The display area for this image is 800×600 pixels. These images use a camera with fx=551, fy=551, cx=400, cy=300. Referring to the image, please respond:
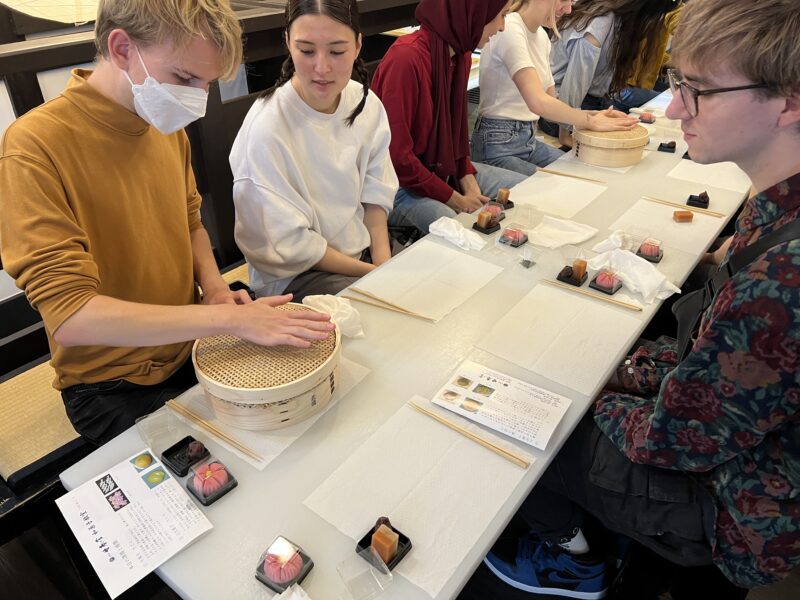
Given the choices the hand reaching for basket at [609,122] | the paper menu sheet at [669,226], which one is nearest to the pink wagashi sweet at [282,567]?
the paper menu sheet at [669,226]

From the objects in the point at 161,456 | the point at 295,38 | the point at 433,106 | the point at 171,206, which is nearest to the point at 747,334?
the point at 161,456

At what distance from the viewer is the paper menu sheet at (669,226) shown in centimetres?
170

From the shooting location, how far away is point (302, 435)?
3.36 ft

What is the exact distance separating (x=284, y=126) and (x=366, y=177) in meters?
0.38

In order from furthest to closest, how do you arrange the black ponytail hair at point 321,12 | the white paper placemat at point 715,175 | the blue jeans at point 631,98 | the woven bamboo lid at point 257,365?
the blue jeans at point 631,98
the white paper placemat at point 715,175
the black ponytail hair at point 321,12
the woven bamboo lid at point 257,365

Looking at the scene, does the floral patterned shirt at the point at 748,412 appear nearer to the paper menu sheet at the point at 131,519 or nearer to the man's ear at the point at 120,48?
the paper menu sheet at the point at 131,519

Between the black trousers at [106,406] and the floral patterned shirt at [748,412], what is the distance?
1.11 m

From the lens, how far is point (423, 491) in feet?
3.04

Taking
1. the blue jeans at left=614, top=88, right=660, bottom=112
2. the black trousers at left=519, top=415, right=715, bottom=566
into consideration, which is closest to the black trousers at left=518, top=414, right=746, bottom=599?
the black trousers at left=519, top=415, right=715, bottom=566

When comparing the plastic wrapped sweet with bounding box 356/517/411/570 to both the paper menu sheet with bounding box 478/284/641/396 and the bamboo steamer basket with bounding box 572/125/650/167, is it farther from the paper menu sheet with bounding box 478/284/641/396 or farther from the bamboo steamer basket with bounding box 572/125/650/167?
the bamboo steamer basket with bounding box 572/125/650/167

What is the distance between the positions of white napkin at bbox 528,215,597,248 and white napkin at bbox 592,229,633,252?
7 cm

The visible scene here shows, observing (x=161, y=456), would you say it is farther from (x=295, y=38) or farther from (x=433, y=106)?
(x=433, y=106)

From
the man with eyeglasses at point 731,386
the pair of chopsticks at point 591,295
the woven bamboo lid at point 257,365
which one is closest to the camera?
the man with eyeglasses at point 731,386

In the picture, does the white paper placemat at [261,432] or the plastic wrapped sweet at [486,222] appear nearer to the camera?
the white paper placemat at [261,432]
